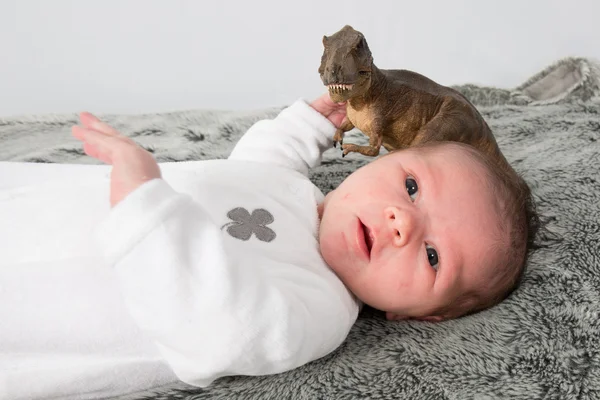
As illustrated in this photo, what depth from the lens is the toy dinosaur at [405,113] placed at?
3.24ft

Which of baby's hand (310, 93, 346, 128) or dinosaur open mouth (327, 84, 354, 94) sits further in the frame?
baby's hand (310, 93, 346, 128)

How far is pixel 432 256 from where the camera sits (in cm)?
98

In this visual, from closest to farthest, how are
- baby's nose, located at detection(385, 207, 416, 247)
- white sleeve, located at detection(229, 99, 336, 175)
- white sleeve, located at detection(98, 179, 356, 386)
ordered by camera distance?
1. white sleeve, located at detection(98, 179, 356, 386)
2. baby's nose, located at detection(385, 207, 416, 247)
3. white sleeve, located at detection(229, 99, 336, 175)

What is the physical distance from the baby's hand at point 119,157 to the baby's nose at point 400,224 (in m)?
0.29

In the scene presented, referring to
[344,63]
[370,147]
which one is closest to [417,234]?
[370,147]

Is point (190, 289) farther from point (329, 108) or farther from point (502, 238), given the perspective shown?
point (329, 108)

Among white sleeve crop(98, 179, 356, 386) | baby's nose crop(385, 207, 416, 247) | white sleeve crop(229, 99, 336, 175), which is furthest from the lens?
white sleeve crop(229, 99, 336, 175)

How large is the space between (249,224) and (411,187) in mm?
220

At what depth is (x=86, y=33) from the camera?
6.51 feet

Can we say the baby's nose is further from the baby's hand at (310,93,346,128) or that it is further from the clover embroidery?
the baby's hand at (310,93,346,128)

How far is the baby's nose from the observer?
3.09 feet

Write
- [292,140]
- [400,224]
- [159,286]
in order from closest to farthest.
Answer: [159,286] < [400,224] < [292,140]

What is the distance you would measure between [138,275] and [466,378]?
397 millimetres

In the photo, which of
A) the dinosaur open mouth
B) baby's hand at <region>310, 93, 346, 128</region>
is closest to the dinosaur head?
the dinosaur open mouth
